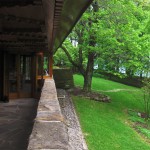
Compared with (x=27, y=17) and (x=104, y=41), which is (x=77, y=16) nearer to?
(x=27, y=17)

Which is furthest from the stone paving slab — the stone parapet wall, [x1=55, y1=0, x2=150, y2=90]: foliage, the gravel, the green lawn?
[x1=55, y1=0, x2=150, y2=90]: foliage

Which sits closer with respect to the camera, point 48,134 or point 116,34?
point 48,134

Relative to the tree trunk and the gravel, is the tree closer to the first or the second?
the tree trunk

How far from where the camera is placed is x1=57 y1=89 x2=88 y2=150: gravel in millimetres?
7684

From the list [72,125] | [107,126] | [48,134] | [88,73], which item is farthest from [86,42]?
[48,134]

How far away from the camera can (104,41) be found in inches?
569

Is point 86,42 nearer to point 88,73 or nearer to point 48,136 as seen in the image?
point 88,73

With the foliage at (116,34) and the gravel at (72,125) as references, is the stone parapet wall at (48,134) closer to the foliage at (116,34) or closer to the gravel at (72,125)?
the gravel at (72,125)

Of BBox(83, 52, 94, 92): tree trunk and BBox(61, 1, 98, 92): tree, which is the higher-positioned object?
BBox(61, 1, 98, 92): tree

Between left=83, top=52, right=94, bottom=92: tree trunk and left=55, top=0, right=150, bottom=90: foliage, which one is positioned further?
left=83, top=52, right=94, bottom=92: tree trunk

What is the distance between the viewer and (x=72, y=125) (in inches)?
389

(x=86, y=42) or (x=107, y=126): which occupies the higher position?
(x=86, y=42)

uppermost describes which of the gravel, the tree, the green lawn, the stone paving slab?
the tree

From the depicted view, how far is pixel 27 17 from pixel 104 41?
11223mm
